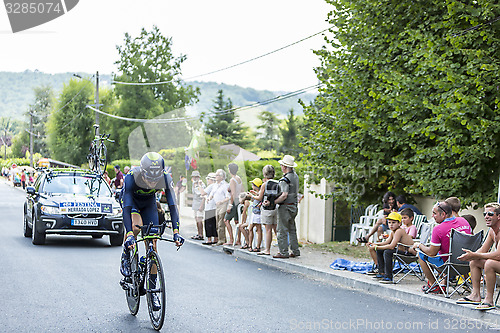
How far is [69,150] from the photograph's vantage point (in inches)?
3211

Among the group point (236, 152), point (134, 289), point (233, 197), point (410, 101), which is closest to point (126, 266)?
point (134, 289)

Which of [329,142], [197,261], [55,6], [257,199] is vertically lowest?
[197,261]

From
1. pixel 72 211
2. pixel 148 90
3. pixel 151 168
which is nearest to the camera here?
pixel 151 168

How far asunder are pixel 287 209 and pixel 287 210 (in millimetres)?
A: 24

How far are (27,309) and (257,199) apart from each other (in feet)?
23.5

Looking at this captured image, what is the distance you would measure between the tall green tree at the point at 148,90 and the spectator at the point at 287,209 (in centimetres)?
5308

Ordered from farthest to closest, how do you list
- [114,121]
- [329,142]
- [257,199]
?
[114,121] < [329,142] < [257,199]

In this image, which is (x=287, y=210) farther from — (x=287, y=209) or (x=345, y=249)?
(x=345, y=249)

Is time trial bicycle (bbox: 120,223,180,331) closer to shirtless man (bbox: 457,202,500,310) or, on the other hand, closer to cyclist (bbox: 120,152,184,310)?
cyclist (bbox: 120,152,184,310)

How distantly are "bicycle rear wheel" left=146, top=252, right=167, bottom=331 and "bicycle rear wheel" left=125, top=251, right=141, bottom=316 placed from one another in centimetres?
33

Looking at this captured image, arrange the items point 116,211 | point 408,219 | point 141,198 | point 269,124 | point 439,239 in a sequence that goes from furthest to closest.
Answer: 1. point 269,124
2. point 116,211
3. point 408,219
4. point 439,239
5. point 141,198

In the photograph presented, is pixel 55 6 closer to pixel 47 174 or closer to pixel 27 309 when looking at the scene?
pixel 47 174

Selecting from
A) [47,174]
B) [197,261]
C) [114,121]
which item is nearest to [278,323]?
[197,261]

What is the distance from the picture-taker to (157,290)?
6.96m
